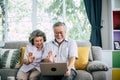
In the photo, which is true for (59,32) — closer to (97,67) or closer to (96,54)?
(97,67)

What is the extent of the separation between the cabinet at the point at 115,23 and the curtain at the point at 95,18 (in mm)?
287

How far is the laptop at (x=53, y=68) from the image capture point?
254 centimetres

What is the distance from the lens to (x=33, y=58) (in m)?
3.21

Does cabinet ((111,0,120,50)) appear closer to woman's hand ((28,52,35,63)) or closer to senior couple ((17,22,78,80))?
senior couple ((17,22,78,80))

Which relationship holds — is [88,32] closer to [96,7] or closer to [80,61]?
[96,7]

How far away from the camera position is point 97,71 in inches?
126

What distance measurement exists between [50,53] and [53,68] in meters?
0.40

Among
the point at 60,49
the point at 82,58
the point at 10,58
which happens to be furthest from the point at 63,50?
the point at 10,58

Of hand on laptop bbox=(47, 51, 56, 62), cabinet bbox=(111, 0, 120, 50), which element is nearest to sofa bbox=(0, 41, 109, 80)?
hand on laptop bbox=(47, 51, 56, 62)

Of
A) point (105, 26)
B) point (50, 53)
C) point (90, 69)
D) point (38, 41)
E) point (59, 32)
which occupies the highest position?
point (105, 26)

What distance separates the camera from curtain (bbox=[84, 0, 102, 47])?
4590mm

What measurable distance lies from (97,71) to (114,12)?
1852 mm

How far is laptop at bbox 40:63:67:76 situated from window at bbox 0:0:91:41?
2205 millimetres

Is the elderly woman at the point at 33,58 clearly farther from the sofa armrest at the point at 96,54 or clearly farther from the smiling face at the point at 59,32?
the sofa armrest at the point at 96,54
